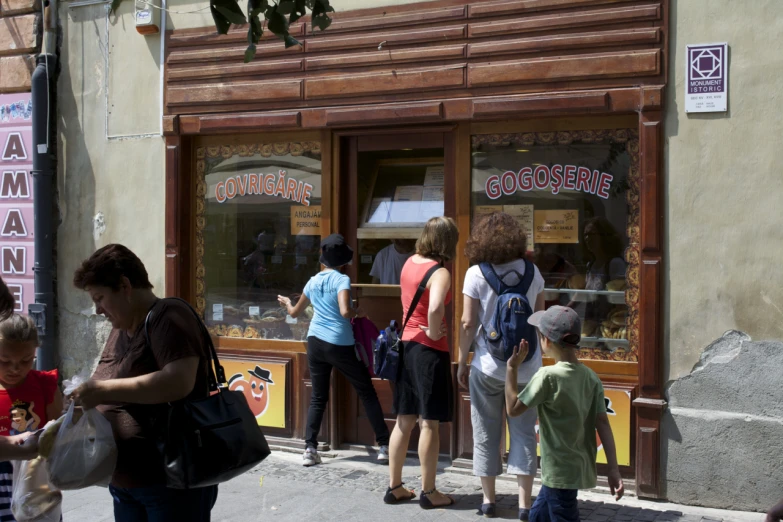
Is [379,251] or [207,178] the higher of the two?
[207,178]

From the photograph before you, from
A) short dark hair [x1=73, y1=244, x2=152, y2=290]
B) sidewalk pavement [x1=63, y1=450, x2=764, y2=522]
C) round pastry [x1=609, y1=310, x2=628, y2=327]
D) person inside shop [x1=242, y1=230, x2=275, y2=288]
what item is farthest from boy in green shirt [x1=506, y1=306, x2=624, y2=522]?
person inside shop [x1=242, y1=230, x2=275, y2=288]

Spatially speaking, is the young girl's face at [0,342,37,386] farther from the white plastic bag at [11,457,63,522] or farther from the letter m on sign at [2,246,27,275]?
the letter m on sign at [2,246,27,275]

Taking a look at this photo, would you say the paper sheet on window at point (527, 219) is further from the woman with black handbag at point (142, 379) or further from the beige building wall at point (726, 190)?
the woman with black handbag at point (142, 379)

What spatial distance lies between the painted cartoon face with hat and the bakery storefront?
0.01 metres

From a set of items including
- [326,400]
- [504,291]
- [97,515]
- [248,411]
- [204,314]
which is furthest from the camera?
[204,314]

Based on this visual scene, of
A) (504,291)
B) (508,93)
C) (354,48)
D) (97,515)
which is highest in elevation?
(354,48)

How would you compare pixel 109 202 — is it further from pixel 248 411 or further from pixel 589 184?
pixel 248 411

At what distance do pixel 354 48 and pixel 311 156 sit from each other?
3.03 feet

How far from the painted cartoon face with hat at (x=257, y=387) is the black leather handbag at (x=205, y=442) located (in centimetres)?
403

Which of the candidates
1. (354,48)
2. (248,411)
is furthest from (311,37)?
(248,411)

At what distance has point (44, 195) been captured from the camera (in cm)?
788

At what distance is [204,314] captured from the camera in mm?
7664

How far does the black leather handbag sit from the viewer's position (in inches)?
122

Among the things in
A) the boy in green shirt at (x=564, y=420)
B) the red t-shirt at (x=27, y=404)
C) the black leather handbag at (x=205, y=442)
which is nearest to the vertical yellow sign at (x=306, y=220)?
the boy in green shirt at (x=564, y=420)
